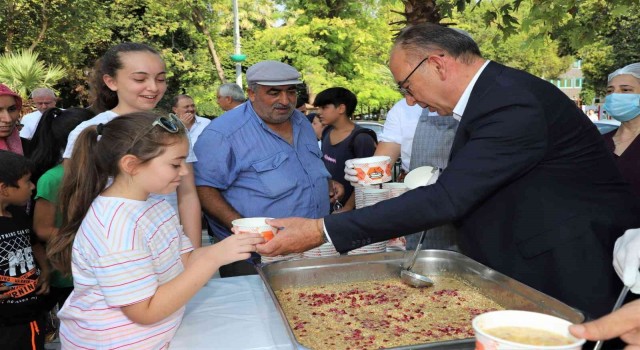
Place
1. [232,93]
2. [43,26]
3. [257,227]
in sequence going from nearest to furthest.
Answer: [257,227], [232,93], [43,26]

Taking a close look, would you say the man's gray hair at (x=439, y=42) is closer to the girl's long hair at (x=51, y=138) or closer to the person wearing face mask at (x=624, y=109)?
the girl's long hair at (x=51, y=138)

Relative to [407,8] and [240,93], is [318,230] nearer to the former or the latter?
[407,8]

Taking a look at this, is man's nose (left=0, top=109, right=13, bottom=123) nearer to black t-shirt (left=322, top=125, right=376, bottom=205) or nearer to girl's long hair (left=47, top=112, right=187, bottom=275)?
girl's long hair (left=47, top=112, right=187, bottom=275)

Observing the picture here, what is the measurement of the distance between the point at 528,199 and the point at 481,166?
194 mm

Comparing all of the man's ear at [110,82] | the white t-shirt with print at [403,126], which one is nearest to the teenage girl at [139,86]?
the man's ear at [110,82]

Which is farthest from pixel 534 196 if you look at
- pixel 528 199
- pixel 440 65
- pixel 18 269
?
pixel 18 269

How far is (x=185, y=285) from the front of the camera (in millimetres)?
1610

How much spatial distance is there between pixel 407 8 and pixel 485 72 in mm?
2244

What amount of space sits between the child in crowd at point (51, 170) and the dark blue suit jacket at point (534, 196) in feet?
5.04

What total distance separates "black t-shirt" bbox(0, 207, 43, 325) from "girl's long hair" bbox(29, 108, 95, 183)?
20.5 inches

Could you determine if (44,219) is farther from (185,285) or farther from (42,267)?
(185,285)

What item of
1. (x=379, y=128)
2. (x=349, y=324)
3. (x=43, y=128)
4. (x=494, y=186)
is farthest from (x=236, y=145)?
(x=379, y=128)

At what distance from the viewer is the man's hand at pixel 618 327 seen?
41.6 inches

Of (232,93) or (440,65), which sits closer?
(440,65)
